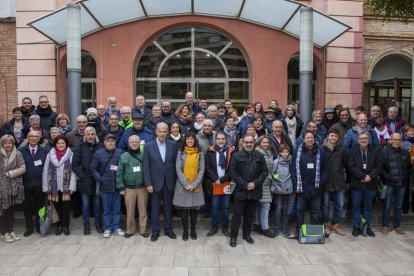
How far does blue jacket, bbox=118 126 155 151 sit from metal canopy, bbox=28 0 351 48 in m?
4.35

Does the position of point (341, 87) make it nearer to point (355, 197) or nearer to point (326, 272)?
point (355, 197)

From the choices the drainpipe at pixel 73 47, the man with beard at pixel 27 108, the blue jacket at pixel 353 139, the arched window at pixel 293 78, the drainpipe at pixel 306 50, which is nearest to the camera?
the blue jacket at pixel 353 139

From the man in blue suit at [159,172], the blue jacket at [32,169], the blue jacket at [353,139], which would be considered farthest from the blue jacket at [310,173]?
the blue jacket at [32,169]

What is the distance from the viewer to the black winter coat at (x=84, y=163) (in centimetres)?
Answer: 649

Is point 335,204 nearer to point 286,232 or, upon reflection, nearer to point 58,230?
point 286,232

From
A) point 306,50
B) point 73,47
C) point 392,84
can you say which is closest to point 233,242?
point 306,50

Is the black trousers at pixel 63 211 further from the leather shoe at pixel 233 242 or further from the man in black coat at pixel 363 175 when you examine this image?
the man in black coat at pixel 363 175

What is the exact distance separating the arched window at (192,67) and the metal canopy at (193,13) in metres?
0.87

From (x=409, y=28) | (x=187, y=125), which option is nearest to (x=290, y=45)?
(x=409, y=28)

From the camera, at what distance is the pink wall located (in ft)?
38.0

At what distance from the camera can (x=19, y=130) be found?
751 centimetres

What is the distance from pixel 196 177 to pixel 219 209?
0.78 m

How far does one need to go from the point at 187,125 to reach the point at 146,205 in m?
1.78

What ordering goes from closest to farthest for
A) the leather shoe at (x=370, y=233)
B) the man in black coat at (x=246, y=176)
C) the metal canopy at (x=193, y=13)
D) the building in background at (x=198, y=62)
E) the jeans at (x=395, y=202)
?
the man in black coat at (x=246, y=176)
the leather shoe at (x=370, y=233)
the jeans at (x=395, y=202)
the metal canopy at (x=193, y=13)
the building in background at (x=198, y=62)
